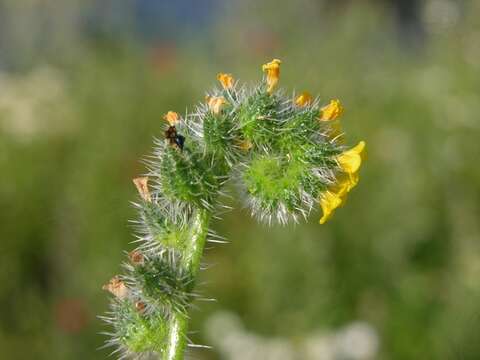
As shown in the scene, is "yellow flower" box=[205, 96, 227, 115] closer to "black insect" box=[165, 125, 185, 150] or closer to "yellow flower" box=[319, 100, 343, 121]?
"black insect" box=[165, 125, 185, 150]

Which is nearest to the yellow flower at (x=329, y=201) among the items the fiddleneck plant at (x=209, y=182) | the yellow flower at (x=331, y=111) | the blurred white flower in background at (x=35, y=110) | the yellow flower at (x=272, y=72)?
the fiddleneck plant at (x=209, y=182)

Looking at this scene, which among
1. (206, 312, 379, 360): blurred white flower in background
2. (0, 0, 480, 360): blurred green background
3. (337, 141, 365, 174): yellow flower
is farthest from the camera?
(0, 0, 480, 360): blurred green background

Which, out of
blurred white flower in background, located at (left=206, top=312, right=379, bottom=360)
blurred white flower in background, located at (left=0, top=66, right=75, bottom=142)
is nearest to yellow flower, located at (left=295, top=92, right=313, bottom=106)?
blurred white flower in background, located at (left=206, top=312, right=379, bottom=360)

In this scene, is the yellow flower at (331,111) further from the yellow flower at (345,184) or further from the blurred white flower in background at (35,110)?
the blurred white flower in background at (35,110)

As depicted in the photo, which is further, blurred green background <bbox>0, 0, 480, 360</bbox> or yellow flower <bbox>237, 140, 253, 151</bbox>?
blurred green background <bbox>0, 0, 480, 360</bbox>

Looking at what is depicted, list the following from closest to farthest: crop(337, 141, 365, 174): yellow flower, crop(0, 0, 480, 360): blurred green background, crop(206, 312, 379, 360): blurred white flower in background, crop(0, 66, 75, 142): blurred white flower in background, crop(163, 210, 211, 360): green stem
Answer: crop(163, 210, 211, 360): green stem
crop(337, 141, 365, 174): yellow flower
crop(206, 312, 379, 360): blurred white flower in background
crop(0, 0, 480, 360): blurred green background
crop(0, 66, 75, 142): blurred white flower in background

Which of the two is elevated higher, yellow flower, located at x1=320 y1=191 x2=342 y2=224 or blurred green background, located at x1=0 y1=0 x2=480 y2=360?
blurred green background, located at x1=0 y1=0 x2=480 y2=360

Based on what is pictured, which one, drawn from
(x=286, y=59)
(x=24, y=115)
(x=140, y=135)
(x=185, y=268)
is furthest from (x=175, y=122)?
(x=286, y=59)
